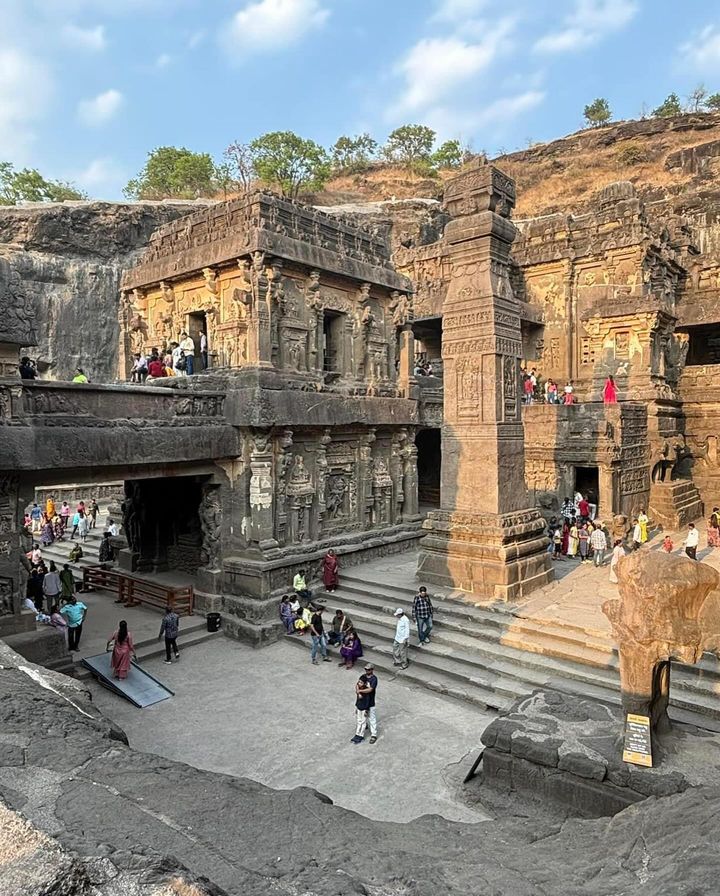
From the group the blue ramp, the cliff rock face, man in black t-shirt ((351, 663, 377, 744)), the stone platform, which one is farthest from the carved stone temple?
the cliff rock face

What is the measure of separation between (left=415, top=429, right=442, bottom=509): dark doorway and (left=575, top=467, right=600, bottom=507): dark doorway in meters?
6.28

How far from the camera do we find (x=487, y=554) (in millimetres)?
11062

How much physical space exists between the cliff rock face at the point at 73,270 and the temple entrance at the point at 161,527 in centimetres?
2026

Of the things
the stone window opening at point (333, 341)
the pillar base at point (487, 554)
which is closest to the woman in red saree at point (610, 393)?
the pillar base at point (487, 554)

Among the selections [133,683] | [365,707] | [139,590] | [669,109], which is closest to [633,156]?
[669,109]

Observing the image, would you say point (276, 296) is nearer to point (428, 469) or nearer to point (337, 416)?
point (337, 416)

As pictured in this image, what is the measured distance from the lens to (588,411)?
1736 cm

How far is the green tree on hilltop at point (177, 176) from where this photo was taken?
144 feet

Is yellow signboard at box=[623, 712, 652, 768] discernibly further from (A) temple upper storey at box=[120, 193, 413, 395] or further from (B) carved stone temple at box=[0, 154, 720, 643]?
(A) temple upper storey at box=[120, 193, 413, 395]

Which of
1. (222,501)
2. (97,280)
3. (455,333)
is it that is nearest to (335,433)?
(222,501)

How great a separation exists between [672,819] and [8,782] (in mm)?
3148

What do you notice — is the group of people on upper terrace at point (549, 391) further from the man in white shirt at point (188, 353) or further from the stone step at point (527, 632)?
the man in white shirt at point (188, 353)

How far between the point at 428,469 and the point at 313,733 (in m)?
16.5

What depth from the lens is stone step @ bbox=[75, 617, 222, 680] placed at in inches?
401
